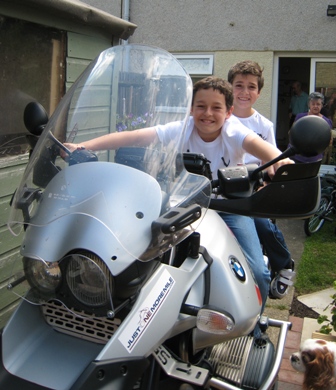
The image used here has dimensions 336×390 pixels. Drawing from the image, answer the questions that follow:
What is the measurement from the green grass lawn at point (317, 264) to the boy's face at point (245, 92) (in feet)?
6.68

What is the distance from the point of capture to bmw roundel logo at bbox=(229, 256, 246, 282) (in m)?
1.99

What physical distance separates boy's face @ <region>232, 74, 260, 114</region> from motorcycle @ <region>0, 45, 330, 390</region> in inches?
72.2

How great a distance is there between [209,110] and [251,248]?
2.13 feet

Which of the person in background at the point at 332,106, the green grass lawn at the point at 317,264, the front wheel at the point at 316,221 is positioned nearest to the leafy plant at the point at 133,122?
the green grass lawn at the point at 317,264

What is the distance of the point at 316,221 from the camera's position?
24.1ft

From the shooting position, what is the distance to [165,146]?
188 cm

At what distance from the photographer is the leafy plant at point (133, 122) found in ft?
6.28

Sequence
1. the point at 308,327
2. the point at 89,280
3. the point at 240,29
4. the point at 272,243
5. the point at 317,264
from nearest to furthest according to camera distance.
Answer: the point at 89,280, the point at 272,243, the point at 308,327, the point at 317,264, the point at 240,29

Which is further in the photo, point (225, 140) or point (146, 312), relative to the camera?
point (225, 140)

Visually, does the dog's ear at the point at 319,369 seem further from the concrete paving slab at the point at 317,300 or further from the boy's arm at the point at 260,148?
the concrete paving slab at the point at 317,300

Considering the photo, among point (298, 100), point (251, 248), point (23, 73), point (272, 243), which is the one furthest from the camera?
point (298, 100)

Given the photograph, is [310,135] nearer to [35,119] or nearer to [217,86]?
[217,86]

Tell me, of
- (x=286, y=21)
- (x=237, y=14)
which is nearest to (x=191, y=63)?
(x=237, y=14)

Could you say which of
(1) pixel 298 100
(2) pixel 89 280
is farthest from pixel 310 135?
(1) pixel 298 100
